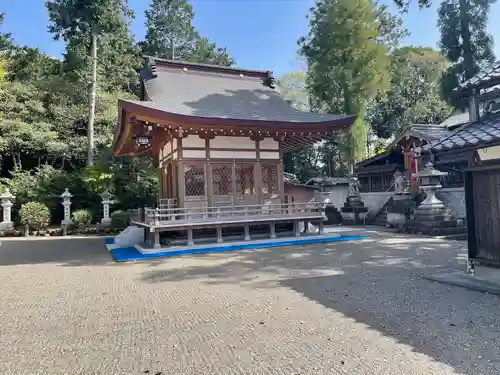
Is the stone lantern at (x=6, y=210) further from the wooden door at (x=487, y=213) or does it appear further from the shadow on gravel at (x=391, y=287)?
the wooden door at (x=487, y=213)

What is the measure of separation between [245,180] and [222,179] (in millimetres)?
761

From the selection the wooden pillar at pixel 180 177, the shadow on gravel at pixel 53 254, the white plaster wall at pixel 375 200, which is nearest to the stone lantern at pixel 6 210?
the shadow on gravel at pixel 53 254

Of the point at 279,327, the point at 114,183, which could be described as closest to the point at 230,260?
→ the point at 279,327

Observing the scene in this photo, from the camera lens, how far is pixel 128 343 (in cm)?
342

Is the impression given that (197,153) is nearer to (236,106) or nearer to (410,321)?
(236,106)

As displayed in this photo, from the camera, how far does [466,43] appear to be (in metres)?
17.3

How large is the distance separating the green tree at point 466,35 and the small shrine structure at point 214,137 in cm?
1020

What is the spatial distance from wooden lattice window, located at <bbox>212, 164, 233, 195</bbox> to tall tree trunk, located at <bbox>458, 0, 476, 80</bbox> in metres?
13.3

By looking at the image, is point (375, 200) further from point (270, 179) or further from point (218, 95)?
point (218, 95)

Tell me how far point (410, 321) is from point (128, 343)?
2.86 metres

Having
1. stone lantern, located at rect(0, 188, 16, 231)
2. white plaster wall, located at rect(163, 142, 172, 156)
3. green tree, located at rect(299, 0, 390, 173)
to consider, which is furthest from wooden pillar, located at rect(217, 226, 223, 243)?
green tree, located at rect(299, 0, 390, 173)

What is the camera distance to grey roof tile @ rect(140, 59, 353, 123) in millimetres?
10795

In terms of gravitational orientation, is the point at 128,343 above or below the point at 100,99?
below

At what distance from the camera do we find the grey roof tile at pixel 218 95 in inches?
425
